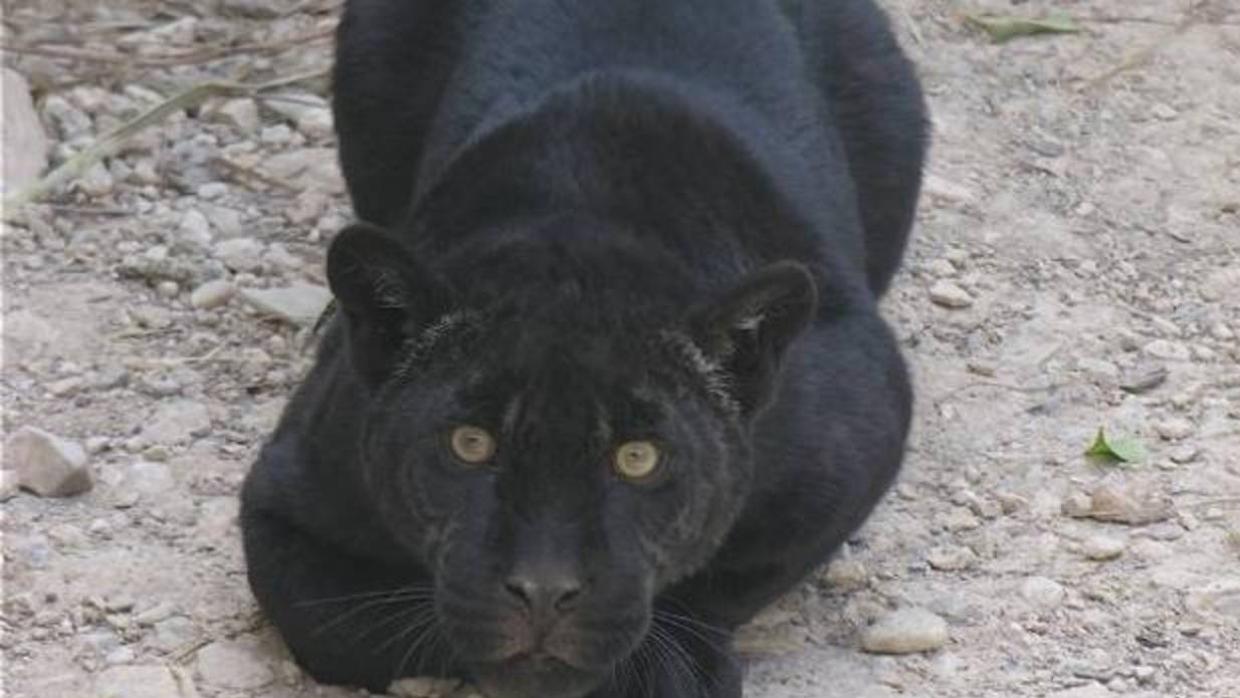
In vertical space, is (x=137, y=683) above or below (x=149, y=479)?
above

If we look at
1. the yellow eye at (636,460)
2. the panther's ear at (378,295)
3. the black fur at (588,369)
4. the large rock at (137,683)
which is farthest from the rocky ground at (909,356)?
the yellow eye at (636,460)

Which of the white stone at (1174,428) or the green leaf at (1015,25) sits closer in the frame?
the white stone at (1174,428)

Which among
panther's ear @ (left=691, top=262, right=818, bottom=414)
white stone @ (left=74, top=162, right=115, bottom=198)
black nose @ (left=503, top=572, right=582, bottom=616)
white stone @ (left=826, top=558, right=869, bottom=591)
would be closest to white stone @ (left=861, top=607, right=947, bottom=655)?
white stone @ (left=826, top=558, right=869, bottom=591)

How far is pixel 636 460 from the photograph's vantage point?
5.46m

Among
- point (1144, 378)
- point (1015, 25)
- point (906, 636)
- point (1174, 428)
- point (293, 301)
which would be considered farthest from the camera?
point (1015, 25)

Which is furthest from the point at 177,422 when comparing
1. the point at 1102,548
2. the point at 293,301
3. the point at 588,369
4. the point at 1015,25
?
the point at 1015,25

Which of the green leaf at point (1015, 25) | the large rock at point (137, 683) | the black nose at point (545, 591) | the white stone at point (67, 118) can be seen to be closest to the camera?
the black nose at point (545, 591)

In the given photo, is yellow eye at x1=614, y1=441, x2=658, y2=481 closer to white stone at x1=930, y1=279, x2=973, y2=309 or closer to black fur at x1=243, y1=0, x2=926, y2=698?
black fur at x1=243, y1=0, x2=926, y2=698

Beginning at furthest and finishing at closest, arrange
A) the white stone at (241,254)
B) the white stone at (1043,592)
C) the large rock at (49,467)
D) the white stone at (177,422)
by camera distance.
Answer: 1. the white stone at (241,254)
2. the white stone at (177,422)
3. the large rock at (49,467)
4. the white stone at (1043,592)

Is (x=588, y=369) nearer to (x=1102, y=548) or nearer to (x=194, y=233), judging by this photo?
(x=1102, y=548)

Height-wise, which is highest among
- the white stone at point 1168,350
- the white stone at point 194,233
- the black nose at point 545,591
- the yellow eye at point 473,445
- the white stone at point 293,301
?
the yellow eye at point 473,445

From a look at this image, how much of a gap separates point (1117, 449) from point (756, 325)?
5.65 ft

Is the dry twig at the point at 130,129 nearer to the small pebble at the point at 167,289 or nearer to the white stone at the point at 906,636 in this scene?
the small pebble at the point at 167,289

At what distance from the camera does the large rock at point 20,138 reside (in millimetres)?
8273
